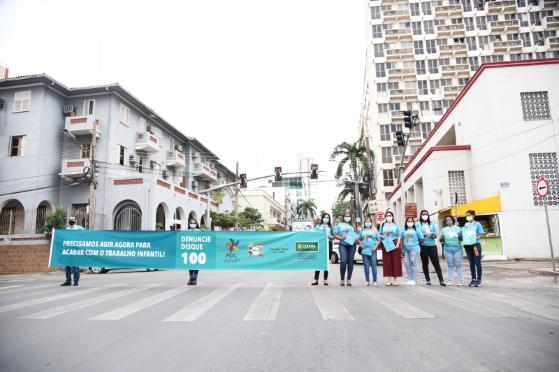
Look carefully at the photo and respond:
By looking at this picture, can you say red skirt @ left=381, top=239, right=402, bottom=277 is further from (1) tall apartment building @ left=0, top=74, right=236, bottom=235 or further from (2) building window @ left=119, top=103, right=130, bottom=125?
(2) building window @ left=119, top=103, right=130, bottom=125

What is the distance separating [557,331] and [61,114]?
3254cm

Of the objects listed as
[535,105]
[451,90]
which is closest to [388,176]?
[451,90]

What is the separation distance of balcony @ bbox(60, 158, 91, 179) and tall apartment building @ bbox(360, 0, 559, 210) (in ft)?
120

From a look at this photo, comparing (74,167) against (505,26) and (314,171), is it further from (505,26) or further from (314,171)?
(505,26)

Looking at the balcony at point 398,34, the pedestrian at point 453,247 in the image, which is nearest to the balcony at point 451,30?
the balcony at point 398,34

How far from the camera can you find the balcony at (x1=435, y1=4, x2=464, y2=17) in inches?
2066

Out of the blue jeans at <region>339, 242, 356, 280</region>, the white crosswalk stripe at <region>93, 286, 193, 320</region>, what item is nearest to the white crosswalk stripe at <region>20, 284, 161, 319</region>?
the white crosswalk stripe at <region>93, 286, 193, 320</region>

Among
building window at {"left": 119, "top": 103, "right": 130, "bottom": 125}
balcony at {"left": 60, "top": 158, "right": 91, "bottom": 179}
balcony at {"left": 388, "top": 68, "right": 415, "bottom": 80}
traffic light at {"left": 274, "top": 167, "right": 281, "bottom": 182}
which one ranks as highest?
balcony at {"left": 388, "top": 68, "right": 415, "bottom": 80}

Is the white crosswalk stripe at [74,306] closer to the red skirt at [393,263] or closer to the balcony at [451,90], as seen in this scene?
the red skirt at [393,263]

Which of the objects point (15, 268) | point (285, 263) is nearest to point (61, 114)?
point (15, 268)

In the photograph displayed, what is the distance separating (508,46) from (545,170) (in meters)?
38.6

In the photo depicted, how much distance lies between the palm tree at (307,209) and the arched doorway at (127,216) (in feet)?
244

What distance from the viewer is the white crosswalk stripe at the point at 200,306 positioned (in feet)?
20.0

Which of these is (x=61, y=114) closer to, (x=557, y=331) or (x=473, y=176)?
(x=473, y=176)
